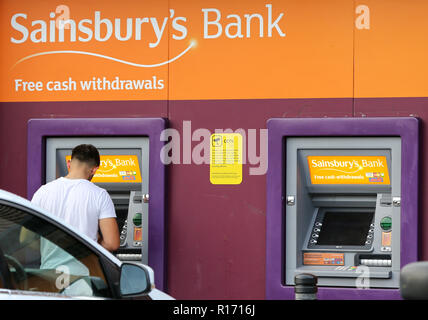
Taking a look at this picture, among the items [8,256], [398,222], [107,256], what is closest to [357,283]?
[398,222]

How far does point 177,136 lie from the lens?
6.91m

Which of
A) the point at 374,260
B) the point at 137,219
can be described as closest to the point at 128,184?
the point at 137,219

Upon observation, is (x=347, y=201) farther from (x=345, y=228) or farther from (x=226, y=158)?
(x=226, y=158)

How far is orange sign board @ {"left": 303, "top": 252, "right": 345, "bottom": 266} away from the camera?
6.68 meters

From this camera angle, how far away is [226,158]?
6883mm

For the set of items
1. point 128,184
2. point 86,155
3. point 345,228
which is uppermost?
point 86,155

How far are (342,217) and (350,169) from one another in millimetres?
376

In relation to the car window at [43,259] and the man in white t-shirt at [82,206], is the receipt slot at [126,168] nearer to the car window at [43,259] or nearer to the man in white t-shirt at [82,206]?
the man in white t-shirt at [82,206]

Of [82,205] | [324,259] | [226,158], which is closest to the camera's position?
[82,205]

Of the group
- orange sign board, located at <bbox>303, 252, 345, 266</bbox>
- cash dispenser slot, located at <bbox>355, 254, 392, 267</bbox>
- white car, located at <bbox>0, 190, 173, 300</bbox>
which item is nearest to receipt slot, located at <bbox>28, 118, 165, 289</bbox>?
orange sign board, located at <bbox>303, 252, 345, 266</bbox>

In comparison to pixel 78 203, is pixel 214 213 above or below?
below

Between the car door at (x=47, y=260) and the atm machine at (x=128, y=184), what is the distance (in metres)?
3.14

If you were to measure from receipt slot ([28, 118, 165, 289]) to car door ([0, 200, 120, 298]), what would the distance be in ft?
10.2

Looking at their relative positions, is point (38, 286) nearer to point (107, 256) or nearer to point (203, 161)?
point (107, 256)
